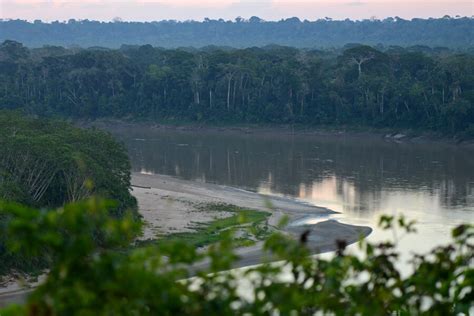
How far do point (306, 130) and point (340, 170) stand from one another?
18.5 m

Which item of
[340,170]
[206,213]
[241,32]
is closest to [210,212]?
[206,213]

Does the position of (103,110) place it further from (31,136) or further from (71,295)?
(71,295)

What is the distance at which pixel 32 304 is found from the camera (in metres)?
4.99

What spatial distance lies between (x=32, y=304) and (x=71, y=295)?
0.77ft

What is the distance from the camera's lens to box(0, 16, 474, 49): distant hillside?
161875 millimetres

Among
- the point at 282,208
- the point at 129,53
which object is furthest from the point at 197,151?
the point at 129,53

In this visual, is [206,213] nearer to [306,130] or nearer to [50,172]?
[50,172]

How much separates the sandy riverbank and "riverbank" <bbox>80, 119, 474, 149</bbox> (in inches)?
840

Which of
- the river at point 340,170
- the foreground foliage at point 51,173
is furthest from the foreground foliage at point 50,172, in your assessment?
the river at point 340,170

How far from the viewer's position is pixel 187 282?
612cm

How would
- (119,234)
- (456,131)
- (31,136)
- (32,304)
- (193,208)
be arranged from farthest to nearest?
(456,131) → (193,208) → (31,136) → (119,234) → (32,304)

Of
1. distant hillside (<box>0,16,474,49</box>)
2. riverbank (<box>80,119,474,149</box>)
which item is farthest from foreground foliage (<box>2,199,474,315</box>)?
distant hillside (<box>0,16,474,49</box>)

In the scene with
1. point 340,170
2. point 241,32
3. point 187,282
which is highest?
point 241,32

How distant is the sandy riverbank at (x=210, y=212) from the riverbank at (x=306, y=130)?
2133cm
